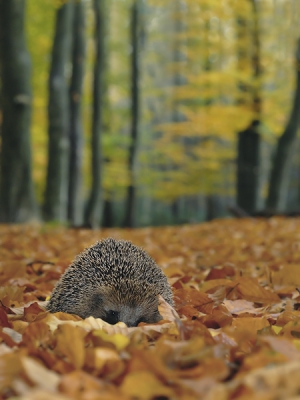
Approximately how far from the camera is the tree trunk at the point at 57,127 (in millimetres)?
12992

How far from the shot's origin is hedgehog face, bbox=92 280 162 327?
9.84 ft

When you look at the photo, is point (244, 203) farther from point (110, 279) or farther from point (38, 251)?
point (110, 279)

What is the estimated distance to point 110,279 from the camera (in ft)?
10.2

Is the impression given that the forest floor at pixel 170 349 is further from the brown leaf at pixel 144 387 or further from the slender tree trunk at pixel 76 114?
the slender tree trunk at pixel 76 114

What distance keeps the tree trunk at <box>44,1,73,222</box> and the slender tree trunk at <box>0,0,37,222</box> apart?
1.75 m

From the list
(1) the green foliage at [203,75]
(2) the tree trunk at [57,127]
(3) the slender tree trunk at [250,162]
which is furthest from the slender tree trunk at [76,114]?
(3) the slender tree trunk at [250,162]

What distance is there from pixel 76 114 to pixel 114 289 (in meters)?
13.0

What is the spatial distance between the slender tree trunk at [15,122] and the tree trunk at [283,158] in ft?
24.0

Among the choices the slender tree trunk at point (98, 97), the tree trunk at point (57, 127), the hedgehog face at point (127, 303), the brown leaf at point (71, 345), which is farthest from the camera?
the slender tree trunk at point (98, 97)

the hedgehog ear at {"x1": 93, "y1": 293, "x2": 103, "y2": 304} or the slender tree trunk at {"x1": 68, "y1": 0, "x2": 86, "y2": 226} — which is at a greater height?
the slender tree trunk at {"x1": 68, "y1": 0, "x2": 86, "y2": 226}

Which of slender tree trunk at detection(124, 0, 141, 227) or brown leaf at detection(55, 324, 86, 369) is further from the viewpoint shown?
slender tree trunk at detection(124, 0, 141, 227)

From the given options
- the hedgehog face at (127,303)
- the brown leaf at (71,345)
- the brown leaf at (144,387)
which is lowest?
the hedgehog face at (127,303)

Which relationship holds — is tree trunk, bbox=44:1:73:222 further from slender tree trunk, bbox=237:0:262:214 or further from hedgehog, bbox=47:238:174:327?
hedgehog, bbox=47:238:174:327

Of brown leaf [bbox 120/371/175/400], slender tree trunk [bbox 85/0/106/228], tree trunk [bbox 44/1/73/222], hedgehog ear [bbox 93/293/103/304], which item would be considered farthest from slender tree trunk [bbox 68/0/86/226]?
brown leaf [bbox 120/371/175/400]
